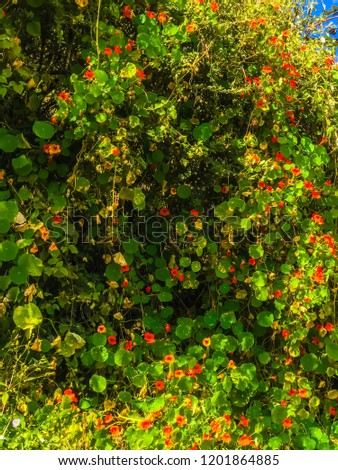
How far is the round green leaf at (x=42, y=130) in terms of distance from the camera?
6.58ft

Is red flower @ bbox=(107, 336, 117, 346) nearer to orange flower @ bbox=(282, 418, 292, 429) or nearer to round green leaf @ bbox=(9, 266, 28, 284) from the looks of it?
round green leaf @ bbox=(9, 266, 28, 284)

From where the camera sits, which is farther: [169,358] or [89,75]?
[169,358]

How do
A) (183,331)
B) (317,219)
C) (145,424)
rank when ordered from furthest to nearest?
(317,219) < (183,331) < (145,424)

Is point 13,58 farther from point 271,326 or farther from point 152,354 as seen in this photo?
point 271,326

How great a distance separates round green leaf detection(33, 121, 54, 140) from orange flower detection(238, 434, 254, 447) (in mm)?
1382

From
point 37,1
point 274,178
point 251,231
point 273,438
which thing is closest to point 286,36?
point 274,178

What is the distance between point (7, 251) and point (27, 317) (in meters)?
0.25

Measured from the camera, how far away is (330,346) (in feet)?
7.86

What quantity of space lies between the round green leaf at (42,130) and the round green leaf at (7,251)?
0.42 meters

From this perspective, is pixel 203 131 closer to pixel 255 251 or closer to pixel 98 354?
pixel 255 251

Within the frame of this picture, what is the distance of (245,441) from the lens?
2.08 metres

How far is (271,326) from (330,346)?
294mm

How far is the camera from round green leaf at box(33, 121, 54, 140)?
2006 millimetres

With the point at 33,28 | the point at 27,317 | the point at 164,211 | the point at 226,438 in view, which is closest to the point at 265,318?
the point at 226,438
